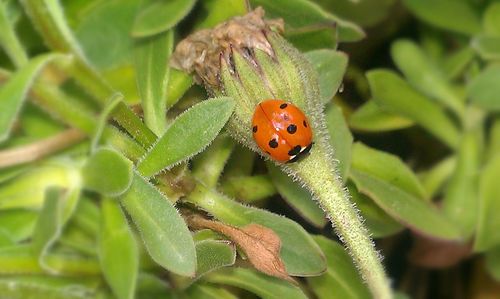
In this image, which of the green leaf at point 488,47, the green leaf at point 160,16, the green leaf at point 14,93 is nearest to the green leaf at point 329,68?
the green leaf at point 160,16

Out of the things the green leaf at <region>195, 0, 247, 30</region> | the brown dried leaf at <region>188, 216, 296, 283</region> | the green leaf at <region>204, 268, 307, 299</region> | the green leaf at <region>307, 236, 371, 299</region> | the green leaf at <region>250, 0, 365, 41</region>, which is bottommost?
the green leaf at <region>307, 236, 371, 299</region>

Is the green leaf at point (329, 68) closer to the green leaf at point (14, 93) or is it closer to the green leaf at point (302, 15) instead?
the green leaf at point (302, 15)

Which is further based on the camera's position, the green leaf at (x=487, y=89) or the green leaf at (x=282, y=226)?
the green leaf at (x=487, y=89)

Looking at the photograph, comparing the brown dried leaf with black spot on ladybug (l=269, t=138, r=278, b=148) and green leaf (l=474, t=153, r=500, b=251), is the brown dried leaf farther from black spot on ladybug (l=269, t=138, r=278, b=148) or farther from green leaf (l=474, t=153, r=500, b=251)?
green leaf (l=474, t=153, r=500, b=251)

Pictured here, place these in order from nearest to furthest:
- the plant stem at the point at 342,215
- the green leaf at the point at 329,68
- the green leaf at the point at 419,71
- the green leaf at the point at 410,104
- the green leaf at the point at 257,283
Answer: the plant stem at the point at 342,215, the green leaf at the point at 257,283, the green leaf at the point at 329,68, the green leaf at the point at 410,104, the green leaf at the point at 419,71

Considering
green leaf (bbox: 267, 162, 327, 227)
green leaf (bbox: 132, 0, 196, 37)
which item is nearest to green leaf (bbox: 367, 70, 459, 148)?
green leaf (bbox: 267, 162, 327, 227)

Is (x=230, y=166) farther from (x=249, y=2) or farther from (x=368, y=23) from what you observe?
(x=368, y=23)

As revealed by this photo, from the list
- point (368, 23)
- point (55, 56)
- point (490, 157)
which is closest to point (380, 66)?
point (368, 23)
